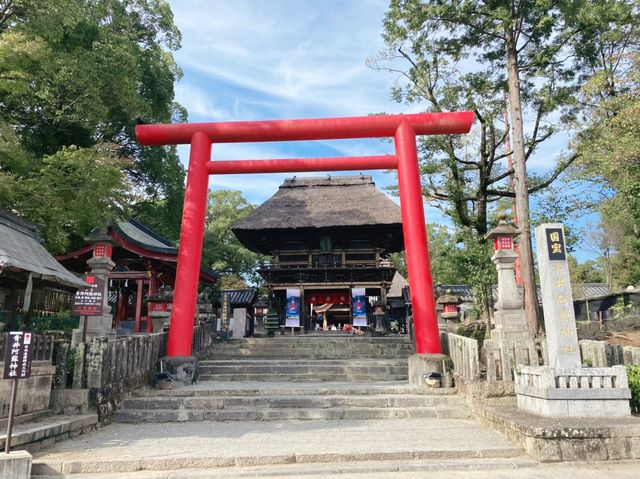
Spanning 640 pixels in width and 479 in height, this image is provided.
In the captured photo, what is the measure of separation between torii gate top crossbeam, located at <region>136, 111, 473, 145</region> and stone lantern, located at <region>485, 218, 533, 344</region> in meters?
2.51

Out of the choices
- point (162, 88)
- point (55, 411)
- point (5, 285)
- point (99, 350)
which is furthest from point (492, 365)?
point (162, 88)

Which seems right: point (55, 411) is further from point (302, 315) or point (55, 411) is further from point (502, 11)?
point (502, 11)

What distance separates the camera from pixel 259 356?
1107 centimetres

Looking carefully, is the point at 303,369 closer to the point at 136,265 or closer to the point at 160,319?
the point at 160,319

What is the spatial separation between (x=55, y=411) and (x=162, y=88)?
50.9 ft

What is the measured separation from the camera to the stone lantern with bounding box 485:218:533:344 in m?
8.34

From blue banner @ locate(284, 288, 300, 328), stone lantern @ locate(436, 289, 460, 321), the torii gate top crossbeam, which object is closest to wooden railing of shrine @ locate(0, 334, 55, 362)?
the torii gate top crossbeam

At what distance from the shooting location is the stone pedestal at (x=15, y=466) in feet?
13.1

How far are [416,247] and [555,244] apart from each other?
321cm

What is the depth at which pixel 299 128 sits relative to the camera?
9672mm

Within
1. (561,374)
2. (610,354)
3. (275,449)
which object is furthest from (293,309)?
(561,374)

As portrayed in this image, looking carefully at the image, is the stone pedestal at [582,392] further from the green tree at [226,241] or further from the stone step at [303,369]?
the green tree at [226,241]

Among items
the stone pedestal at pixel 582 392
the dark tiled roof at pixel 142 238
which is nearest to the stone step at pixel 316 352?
the dark tiled roof at pixel 142 238

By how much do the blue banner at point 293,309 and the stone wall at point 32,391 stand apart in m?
10.7
